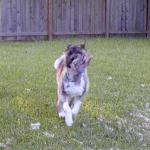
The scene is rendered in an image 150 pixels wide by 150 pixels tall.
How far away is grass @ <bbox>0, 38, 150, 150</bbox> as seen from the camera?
6741 mm

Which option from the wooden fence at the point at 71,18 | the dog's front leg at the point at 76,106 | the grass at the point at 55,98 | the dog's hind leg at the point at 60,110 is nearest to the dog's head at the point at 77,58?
the dog's front leg at the point at 76,106

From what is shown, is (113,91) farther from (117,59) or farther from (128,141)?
(117,59)

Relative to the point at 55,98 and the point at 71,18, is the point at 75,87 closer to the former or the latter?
the point at 55,98

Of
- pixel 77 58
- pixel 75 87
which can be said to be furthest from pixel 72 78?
pixel 77 58

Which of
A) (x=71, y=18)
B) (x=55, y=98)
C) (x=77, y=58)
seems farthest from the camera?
(x=71, y=18)

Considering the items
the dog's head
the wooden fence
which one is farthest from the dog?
the wooden fence

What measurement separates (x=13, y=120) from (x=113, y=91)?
9.02 ft

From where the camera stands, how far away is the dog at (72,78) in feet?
22.5

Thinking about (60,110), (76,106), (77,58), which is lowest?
(60,110)

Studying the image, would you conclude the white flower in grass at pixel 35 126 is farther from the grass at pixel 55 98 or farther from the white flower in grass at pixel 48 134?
the white flower in grass at pixel 48 134

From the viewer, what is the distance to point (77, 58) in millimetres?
6824

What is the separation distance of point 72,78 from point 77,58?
35cm

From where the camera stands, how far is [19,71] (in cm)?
1139

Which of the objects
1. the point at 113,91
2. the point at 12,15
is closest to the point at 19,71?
the point at 113,91
